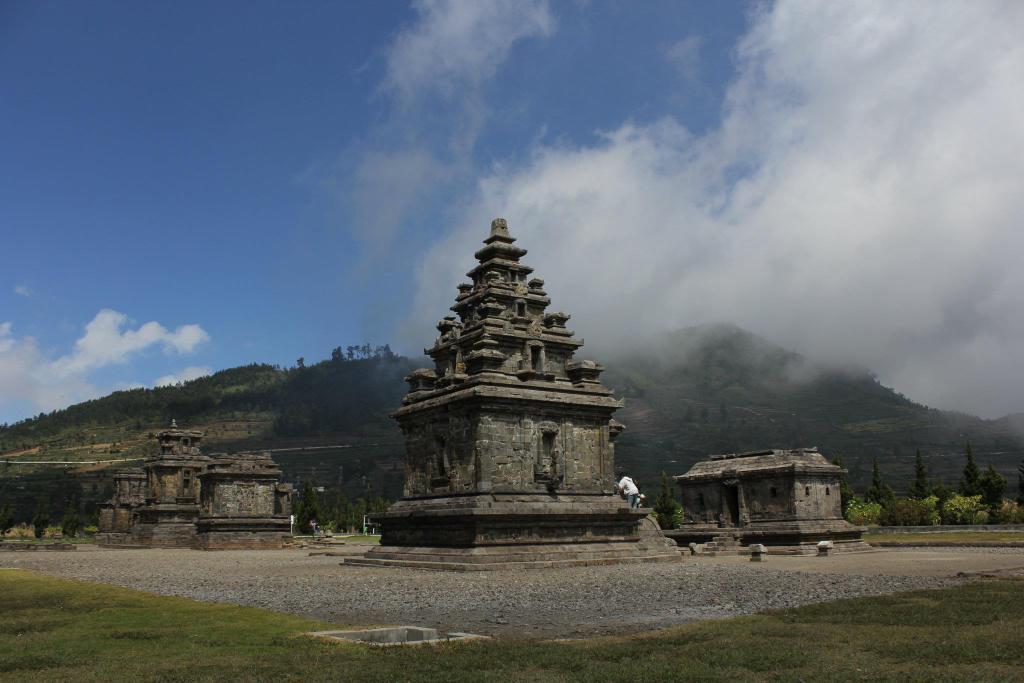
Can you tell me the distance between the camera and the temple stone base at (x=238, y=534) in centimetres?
5016

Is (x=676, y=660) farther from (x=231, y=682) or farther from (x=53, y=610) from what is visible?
(x=53, y=610)

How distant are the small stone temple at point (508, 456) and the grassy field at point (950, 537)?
15.2 m

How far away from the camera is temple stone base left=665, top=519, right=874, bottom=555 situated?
119 ft

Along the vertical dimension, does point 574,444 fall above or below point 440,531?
above

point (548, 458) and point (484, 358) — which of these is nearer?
point (484, 358)

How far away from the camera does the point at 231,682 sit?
26.3ft

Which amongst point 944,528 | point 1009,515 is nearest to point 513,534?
point 944,528

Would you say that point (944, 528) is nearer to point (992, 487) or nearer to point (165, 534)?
point (992, 487)

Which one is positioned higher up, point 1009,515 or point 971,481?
point 971,481

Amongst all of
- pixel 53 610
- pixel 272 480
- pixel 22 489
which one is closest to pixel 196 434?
pixel 272 480

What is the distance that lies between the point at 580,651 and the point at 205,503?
48.1m

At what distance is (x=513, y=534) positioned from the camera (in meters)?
26.9

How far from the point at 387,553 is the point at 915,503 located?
36.7 meters

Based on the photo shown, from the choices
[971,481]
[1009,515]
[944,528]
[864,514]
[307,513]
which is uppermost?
[971,481]
